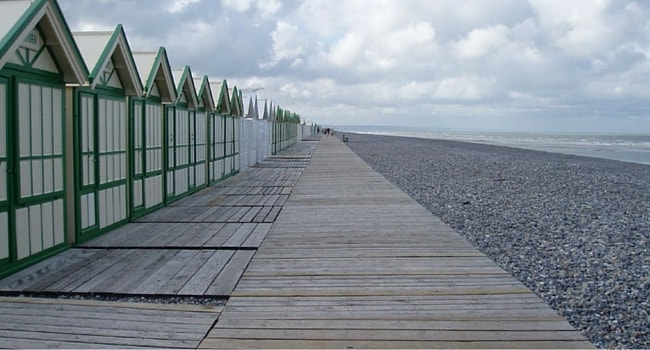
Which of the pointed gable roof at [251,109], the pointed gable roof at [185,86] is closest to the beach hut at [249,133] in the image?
the pointed gable roof at [251,109]

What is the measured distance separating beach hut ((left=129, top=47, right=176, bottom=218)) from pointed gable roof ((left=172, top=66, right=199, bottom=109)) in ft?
1.96

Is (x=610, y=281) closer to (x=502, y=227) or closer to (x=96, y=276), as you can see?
(x=502, y=227)

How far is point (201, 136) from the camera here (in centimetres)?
1293

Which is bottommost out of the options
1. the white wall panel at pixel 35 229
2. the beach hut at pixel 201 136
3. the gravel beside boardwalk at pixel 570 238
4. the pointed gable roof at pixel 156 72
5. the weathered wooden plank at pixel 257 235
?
the gravel beside boardwalk at pixel 570 238

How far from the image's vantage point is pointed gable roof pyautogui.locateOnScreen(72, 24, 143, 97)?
7.09 m

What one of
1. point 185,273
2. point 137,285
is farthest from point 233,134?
point 137,285

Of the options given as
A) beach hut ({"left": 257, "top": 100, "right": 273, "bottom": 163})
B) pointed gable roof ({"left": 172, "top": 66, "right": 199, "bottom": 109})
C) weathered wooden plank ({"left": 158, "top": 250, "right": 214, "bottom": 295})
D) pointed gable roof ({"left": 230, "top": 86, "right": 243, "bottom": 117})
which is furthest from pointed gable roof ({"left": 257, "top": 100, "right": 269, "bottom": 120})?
Answer: weathered wooden plank ({"left": 158, "top": 250, "right": 214, "bottom": 295})

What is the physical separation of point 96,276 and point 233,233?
2455mm

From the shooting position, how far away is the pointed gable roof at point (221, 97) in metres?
14.7

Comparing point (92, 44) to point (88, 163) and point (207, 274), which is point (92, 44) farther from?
point (207, 274)

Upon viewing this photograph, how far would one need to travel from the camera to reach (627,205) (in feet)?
40.8

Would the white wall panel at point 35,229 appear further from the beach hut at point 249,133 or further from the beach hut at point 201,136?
the beach hut at point 249,133

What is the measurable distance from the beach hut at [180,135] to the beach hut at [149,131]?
1.21ft

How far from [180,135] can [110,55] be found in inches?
151
